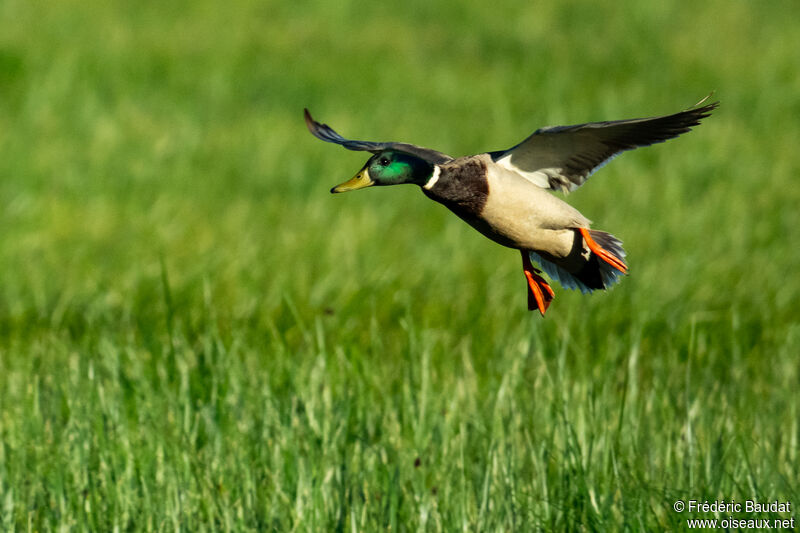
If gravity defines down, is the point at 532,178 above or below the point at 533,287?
above

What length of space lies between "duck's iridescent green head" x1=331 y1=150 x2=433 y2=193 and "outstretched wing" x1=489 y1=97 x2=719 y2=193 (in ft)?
0.42

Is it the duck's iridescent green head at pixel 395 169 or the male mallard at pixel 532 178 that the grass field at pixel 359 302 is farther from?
the duck's iridescent green head at pixel 395 169

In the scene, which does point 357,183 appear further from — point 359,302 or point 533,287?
point 359,302

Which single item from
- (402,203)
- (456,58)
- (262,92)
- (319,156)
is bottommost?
(402,203)

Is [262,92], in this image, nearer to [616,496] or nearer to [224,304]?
[224,304]

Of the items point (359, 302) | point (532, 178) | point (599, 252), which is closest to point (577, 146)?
point (532, 178)

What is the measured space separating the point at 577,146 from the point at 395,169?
0.34 metres

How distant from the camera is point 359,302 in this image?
15.1ft

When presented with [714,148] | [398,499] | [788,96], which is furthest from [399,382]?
[788,96]

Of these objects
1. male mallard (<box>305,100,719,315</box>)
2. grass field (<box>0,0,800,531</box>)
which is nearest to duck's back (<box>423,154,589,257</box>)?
male mallard (<box>305,100,719,315</box>)

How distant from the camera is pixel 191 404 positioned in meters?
3.44

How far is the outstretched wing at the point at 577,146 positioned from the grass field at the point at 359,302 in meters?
1.32

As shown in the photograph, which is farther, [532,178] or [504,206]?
[532,178]

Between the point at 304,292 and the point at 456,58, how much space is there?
611 centimetres
